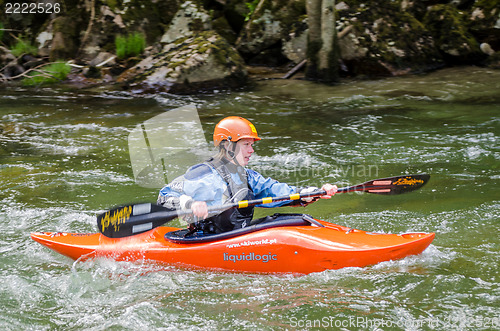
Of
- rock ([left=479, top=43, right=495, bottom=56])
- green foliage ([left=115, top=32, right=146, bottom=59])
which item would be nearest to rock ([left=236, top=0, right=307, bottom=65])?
green foliage ([left=115, top=32, right=146, bottom=59])

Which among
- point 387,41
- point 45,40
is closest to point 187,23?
point 45,40

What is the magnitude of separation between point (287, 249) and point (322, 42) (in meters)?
7.09

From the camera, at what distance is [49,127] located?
8016mm

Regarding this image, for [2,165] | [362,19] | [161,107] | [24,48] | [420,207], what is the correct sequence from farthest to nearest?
[24,48], [362,19], [161,107], [2,165], [420,207]

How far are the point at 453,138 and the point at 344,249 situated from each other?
12.3 ft

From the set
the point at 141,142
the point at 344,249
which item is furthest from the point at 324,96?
the point at 344,249

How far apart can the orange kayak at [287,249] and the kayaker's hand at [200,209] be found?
29 centimetres

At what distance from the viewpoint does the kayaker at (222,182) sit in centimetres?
366

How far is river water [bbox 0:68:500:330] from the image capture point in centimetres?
319

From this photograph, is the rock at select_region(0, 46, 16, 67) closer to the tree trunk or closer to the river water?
the river water

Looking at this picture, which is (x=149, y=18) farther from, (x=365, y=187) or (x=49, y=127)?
(x=365, y=187)

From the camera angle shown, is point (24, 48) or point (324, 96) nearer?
point (324, 96)

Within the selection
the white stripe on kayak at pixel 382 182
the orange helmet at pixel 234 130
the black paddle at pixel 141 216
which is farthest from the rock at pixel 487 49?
the orange helmet at pixel 234 130

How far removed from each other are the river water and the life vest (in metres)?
0.37
